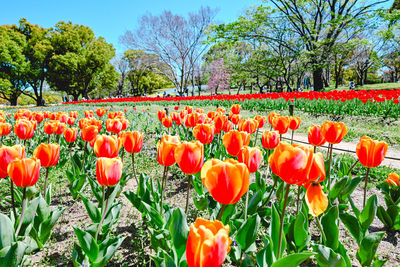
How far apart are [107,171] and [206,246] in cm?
91

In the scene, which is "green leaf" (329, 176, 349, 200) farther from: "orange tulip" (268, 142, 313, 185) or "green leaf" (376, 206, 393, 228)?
"orange tulip" (268, 142, 313, 185)

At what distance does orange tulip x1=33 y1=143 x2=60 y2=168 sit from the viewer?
1.69 m

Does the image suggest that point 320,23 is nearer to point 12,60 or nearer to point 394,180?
point 394,180

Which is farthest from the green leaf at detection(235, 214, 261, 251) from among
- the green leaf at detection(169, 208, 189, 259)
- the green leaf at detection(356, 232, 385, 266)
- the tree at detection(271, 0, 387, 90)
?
the tree at detection(271, 0, 387, 90)

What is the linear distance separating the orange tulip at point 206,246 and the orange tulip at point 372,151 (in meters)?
1.56

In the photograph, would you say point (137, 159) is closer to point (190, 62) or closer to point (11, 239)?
point (11, 239)

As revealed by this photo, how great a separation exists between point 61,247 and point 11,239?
72 centimetres

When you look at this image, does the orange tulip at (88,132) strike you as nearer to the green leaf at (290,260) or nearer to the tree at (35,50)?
the green leaf at (290,260)

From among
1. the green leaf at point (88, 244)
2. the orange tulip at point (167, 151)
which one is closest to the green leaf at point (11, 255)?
the green leaf at point (88, 244)

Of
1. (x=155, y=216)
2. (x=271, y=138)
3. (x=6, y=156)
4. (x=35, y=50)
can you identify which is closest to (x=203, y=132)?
(x=271, y=138)

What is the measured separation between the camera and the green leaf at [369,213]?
1.63 metres

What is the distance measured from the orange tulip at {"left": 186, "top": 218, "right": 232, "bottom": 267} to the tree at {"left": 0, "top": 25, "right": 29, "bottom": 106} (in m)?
36.2

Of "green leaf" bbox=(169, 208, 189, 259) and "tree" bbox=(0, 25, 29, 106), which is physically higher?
"tree" bbox=(0, 25, 29, 106)

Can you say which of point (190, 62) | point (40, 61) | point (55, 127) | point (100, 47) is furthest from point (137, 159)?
point (100, 47)
